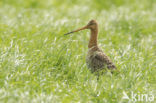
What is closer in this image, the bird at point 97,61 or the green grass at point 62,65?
the green grass at point 62,65

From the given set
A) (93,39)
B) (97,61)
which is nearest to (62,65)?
(97,61)

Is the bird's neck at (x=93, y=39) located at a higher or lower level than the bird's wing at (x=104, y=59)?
higher

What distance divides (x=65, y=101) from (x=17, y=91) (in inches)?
25.2

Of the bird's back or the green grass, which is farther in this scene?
the bird's back

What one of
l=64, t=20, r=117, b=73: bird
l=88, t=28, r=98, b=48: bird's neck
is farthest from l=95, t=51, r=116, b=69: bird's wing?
l=88, t=28, r=98, b=48: bird's neck

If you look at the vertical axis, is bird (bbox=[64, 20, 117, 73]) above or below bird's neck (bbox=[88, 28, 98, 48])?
below

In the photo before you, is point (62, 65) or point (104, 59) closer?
point (62, 65)

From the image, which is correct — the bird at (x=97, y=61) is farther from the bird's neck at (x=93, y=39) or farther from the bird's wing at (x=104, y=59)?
the bird's neck at (x=93, y=39)

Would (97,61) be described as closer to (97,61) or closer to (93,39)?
(97,61)

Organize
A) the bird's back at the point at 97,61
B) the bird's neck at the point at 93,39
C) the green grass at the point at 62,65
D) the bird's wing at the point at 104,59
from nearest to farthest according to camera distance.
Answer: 1. the green grass at the point at 62,65
2. the bird's wing at the point at 104,59
3. the bird's back at the point at 97,61
4. the bird's neck at the point at 93,39

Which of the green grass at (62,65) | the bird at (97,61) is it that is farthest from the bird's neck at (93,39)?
the green grass at (62,65)

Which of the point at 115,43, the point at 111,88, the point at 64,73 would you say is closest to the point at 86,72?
the point at 64,73

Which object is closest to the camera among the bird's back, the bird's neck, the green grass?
the green grass

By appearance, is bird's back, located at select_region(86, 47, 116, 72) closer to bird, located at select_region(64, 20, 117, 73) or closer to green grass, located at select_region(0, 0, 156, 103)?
bird, located at select_region(64, 20, 117, 73)
